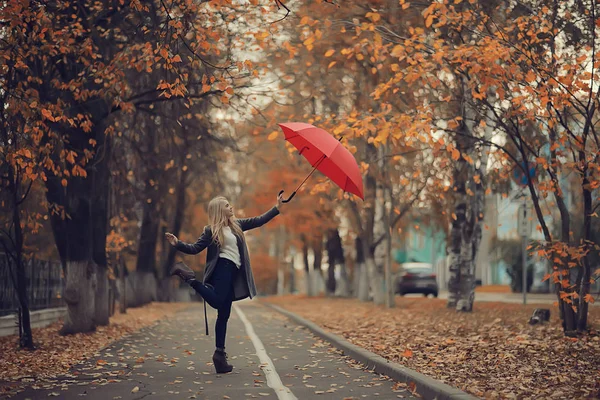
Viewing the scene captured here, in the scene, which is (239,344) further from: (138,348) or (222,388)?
(222,388)

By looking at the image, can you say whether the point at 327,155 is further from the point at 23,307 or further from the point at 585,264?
the point at 23,307

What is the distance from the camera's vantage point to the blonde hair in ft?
34.9

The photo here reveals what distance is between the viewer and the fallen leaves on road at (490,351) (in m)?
8.97

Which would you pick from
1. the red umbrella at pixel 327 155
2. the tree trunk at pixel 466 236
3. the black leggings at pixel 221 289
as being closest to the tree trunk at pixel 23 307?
the black leggings at pixel 221 289

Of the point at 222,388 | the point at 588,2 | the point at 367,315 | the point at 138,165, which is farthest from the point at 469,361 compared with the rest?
the point at 138,165

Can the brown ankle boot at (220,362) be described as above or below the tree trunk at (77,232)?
below

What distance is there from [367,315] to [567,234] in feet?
31.7

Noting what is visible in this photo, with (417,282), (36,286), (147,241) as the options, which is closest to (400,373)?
(36,286)

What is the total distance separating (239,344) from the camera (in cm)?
1548

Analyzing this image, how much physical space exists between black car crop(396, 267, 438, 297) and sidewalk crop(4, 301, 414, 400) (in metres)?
26.4

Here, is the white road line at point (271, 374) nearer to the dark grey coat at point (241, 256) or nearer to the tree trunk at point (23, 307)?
the dark grey coat at point (241, 256)

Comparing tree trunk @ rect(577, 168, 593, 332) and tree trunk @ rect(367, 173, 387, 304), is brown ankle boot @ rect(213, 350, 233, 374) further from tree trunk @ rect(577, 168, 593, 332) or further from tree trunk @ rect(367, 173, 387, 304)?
tree trunk @ rect(367, 173, 387, 304)

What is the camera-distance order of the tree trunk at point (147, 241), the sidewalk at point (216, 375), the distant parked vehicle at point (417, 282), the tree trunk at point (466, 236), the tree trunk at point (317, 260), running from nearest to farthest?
the sidewalk at point (216, 375) → the tree trunk at point (466, 236) → the tree trunk at point (147, 241) → the distant parked vehicle at point (417, 282) → the tree trunk at point (317, 260)

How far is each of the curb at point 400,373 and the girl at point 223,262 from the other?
1.81 metres
